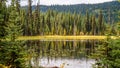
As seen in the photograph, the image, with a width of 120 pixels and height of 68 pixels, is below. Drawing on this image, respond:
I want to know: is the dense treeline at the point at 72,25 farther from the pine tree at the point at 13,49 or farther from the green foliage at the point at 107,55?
the pine tree at the point at 13,49

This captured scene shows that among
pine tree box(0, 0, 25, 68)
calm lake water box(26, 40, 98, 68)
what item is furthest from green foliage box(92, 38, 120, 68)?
calm lake water box(26, 40, 98, 68)

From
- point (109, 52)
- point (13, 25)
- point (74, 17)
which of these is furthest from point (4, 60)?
point (74, 17)

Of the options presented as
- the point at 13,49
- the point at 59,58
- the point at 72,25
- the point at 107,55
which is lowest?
the point at 72,25

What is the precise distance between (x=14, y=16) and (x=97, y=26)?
5805 inches

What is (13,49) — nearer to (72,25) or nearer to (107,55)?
(107,55)

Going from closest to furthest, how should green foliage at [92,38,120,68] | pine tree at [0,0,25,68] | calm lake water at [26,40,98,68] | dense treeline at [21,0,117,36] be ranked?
pine tree at [0,0,25,68]
green foliage at [92,38,120,68]
calm lake water at [26,40,98,68]
dense treeline at [21,0,117,36]

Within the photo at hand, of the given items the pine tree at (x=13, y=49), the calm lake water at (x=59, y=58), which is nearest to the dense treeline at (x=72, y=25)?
the calm lake water at (x=59, y=58)

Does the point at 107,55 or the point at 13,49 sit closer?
the point at 13,49

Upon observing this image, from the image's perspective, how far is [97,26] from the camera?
168 m

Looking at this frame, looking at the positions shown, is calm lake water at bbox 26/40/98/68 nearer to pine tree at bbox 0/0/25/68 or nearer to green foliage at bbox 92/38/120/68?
pine tree at bbox 0/0/25/68

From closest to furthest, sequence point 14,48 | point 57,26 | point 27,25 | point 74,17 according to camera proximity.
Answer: point 14,48
point 27,25
point 57,26
point 74,17

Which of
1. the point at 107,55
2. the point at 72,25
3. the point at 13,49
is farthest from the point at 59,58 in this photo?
the point at 72,25

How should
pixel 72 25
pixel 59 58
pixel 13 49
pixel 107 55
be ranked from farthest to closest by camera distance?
pixel 72 25
pixel 59 58
pixel 107 55
pixel 13 49

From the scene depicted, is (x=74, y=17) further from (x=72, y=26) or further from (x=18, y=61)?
(x=18, y=61)
